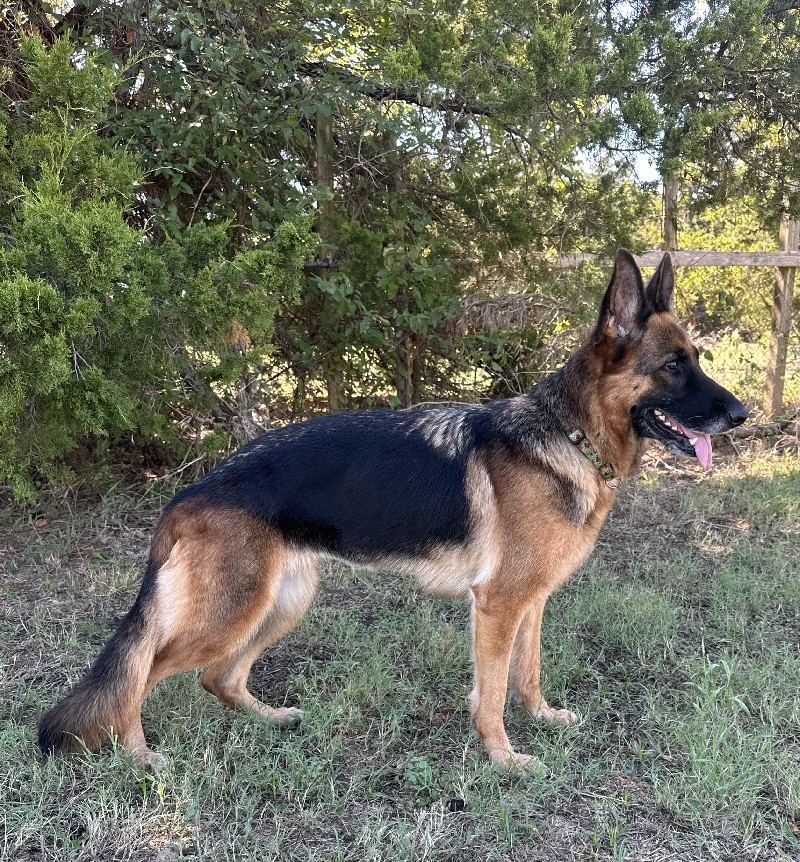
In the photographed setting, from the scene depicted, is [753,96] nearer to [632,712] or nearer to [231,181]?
[231,181]

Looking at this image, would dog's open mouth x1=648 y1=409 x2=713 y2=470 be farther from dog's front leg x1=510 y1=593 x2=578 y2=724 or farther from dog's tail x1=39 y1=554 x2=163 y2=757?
dog's tail x1=39 y1=554 x2=163 y2=757

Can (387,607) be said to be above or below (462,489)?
below

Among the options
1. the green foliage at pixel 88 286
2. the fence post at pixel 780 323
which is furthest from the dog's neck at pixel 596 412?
the fence post at pixel 780 323

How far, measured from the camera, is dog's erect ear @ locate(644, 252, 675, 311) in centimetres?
314

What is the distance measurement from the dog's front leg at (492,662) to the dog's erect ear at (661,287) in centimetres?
138

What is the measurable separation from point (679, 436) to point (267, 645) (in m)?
2.10

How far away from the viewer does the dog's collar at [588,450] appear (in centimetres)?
315

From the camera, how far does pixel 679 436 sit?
313 cm

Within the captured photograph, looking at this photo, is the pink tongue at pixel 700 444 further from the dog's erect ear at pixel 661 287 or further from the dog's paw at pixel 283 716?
the dog's paw at pixel 283 716

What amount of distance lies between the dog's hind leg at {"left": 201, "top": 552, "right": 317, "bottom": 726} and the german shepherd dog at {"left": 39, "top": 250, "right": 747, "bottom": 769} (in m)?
0.04

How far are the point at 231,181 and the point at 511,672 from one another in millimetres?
3997

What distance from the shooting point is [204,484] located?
3.08 meters

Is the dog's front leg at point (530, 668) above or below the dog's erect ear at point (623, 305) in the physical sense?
below

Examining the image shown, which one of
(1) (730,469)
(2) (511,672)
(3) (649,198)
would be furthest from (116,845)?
(1) (730,469)
